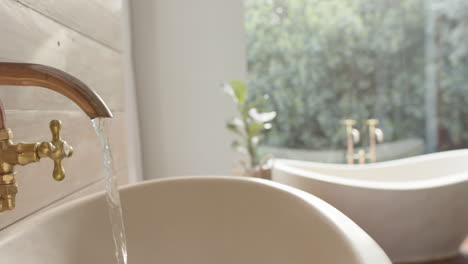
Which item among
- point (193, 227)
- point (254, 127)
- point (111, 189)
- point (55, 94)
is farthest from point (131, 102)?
point (111, 189)

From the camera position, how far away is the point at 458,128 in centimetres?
273

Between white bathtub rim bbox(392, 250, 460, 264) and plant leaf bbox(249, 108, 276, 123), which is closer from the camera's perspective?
Result: white bathtub rim bbox(392, 250, 460, 264)

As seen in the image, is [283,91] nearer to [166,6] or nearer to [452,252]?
[166,6]

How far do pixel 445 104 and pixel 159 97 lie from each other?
71.8 inches

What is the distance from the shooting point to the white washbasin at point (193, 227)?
0.60 m

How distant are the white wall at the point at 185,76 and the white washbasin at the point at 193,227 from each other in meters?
1.55

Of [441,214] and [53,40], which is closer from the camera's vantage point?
[53,40]

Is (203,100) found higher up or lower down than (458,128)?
higher up

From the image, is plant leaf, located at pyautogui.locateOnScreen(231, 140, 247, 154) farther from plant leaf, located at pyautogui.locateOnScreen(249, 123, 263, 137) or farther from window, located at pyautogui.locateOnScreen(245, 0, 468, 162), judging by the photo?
window, located at pyautogui.locateOnScreen(245, 0, 468, 162)

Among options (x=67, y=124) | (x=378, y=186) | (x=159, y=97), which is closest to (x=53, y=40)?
(x=67, y=124)

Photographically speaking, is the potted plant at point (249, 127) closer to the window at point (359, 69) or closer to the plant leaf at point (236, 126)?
the plant leaf at point (236, 126)

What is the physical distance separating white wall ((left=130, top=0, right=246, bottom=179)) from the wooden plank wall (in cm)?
111

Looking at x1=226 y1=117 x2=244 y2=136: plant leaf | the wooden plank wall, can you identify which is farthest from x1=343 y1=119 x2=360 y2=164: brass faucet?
the wooden plank wall

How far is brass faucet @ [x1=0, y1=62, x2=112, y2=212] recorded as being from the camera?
508 mm
